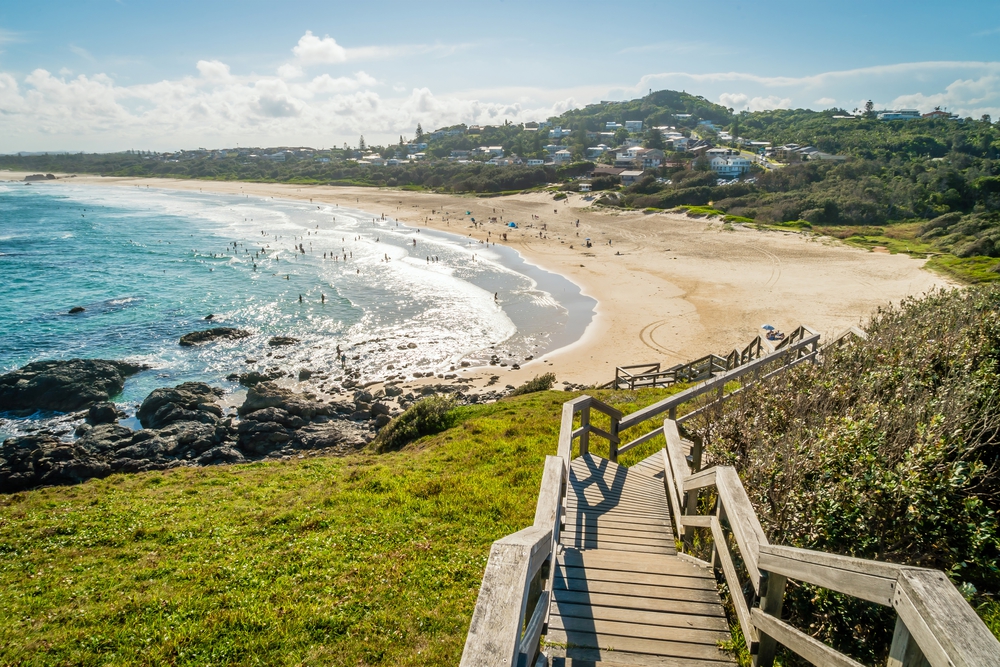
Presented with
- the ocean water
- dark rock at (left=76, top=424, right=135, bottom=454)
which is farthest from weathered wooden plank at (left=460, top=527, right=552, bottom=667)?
the ocean water

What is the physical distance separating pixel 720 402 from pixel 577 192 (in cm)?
8525

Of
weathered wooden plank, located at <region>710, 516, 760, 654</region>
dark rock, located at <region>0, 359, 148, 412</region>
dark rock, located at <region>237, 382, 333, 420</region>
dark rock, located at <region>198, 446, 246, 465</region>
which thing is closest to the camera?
weathered wooden plank, located at <region>710, 516, 760, 654</region>

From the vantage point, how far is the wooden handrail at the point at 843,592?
2.06m

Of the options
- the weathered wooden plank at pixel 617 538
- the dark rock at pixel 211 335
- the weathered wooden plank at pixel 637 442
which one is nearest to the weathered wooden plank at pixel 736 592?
the weathered wooden plank at pixel 617 538

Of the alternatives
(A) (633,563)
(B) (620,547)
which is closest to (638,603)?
(A) (633,563)

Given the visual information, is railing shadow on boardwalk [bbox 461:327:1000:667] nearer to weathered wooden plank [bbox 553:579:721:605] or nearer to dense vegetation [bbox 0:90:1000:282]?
weathered wooden plank [bbox 553:579:721:605]

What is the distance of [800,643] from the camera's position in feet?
10.3

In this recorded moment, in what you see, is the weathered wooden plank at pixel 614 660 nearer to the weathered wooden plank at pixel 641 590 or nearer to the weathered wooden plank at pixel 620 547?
the weathered wooden plank at pixel 641 590

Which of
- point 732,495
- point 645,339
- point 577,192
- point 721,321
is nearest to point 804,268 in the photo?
point 721,321

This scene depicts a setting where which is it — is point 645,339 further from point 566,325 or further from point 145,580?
point 145,580

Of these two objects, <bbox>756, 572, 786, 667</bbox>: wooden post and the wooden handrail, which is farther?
<bbox>756, 572, 786, 667</bbox>: wooden post

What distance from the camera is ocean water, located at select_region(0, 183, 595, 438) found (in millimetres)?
28953

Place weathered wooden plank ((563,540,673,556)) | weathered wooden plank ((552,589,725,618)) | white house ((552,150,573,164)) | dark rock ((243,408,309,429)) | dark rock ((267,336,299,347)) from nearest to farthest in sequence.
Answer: weathered wooden plank ((552,589,725,618)) < weathered wooden plank ((563,540,673,556)) < dark rock ((243,408,309,429)) < dark rock ((267,336,299,347)) < white house ((552,150,573,164))

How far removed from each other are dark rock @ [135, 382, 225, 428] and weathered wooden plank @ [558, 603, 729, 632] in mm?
20972
